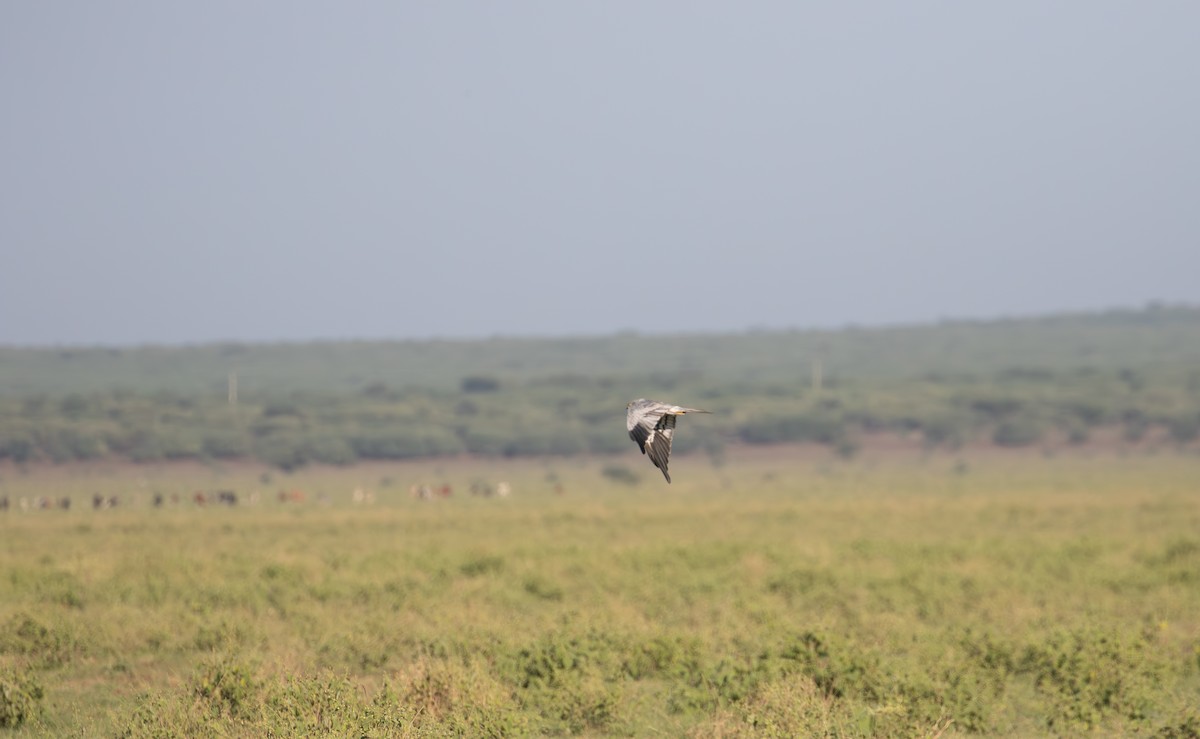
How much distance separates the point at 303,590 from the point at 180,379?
9126cm

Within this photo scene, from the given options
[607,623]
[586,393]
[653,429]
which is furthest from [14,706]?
[586,393]

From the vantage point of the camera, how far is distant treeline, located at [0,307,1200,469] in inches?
2746

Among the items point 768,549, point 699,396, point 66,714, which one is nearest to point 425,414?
point 699,396

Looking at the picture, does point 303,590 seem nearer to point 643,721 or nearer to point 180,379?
point 643,721

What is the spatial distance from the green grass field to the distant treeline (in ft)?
107

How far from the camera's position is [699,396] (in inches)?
3408

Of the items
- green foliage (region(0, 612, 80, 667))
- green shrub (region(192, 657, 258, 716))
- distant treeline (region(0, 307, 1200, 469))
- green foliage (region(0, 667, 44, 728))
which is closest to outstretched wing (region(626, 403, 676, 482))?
green shrub (region(192, 657, 258, 716))

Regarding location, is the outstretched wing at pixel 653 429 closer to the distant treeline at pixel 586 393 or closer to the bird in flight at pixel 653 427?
the bird in flight at pixel 653 427

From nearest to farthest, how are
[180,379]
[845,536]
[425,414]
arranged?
[845,536]
[425,414]
[180,379]

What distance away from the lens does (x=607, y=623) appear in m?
15.6

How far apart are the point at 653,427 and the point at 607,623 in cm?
695

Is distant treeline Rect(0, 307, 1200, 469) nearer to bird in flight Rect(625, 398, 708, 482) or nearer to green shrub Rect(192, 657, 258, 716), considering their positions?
green shrub Rect(192, 657, 258, 716)

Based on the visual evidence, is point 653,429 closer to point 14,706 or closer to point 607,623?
point 14,706

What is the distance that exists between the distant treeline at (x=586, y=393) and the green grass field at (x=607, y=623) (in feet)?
107
